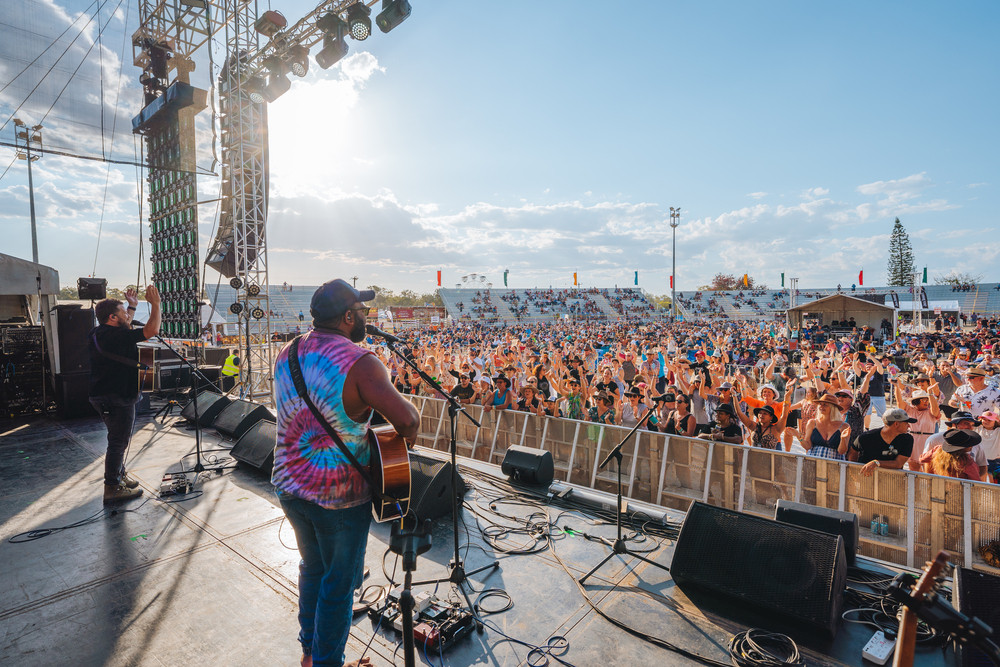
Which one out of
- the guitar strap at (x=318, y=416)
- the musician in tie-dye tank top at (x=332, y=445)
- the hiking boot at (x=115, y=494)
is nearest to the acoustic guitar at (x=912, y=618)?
the musician in tie-dye tank top at (x=332, y=445)

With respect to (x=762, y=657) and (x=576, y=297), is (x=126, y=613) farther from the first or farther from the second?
(x=576, y=297)

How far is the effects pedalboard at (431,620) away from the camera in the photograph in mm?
2906

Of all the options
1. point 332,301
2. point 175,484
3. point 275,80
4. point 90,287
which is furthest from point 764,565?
point 275,80

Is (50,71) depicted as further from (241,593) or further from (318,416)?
(318,416)

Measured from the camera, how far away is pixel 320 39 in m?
10.0

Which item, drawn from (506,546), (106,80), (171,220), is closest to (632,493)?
(506,546)

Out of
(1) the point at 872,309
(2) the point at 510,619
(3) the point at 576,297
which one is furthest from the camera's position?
(3) the point at 576,297

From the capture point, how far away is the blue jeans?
2201 mm

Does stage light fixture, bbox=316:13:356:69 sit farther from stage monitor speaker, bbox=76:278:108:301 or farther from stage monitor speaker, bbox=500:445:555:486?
stage monitor speaker, bbox=500:445:555:486

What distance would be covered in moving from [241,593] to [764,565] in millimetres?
3704

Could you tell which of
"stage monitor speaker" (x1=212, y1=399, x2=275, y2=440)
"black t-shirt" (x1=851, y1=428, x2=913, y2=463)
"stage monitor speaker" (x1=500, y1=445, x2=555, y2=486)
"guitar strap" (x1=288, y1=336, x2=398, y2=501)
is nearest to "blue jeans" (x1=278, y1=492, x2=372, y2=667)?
"guitar strap" (x1=288, y1=336, x2=398, y2=501)

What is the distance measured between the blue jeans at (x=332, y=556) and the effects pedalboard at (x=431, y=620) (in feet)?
A: 2.41

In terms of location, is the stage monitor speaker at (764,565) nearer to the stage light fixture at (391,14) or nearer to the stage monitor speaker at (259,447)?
the stage monitor speaker at (259,447)

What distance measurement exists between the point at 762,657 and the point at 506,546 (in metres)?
2.08
